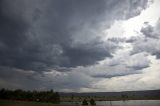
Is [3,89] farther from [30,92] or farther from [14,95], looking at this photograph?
[30,92]

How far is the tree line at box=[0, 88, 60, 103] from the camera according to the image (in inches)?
3032

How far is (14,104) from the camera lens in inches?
1236

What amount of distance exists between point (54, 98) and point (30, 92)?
1082 cm

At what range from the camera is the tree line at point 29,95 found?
77.0m

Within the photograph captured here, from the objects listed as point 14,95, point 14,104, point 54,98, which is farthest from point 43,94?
point 14,104

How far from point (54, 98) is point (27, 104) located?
2466 inches

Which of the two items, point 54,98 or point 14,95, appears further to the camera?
point 54,98

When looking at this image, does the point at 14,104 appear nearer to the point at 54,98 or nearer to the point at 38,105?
the point at 38,105

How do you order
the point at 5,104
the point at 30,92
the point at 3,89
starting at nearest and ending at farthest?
the point at 5,104
the point at 3,89
the point at 30,92

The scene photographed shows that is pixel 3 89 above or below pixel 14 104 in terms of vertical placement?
above

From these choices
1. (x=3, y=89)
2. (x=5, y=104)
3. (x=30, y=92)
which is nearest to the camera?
(x=5, y=104)

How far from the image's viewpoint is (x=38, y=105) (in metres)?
30.9

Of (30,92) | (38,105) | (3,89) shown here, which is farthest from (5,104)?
(30,92)

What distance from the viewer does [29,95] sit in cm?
8594
